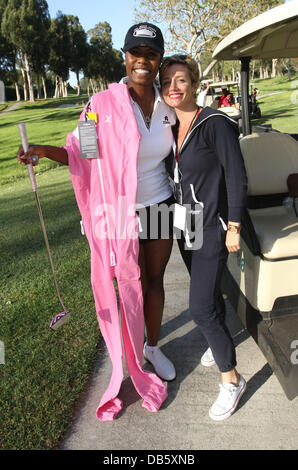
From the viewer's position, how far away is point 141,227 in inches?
85.6

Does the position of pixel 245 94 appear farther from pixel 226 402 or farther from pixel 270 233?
pixel 226 402

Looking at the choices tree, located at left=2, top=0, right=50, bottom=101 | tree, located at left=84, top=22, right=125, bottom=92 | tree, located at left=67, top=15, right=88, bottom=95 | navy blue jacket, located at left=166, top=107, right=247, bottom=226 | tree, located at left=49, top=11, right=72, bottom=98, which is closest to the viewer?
navy blue jacket, located at left=166, top=107, right=247, bottom=226

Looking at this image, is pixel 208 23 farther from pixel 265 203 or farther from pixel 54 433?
pixel 54 433

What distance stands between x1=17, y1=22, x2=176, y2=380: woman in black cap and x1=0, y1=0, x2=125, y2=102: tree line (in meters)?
40.5

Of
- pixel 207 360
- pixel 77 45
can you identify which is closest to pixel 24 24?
pixel 77 45

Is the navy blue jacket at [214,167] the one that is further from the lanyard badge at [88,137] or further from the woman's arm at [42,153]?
the woman's arm at [42,153]

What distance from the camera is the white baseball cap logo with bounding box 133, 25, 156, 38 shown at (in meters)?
1.98

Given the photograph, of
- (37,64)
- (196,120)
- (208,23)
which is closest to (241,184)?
(196,120)

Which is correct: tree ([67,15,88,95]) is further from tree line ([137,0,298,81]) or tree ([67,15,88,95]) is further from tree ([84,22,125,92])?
tree line ([137,0,298,81])

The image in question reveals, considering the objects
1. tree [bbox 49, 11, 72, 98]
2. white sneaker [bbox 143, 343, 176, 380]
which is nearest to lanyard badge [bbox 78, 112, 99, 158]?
white sneaker [bbox 143, 343, 176, 380]

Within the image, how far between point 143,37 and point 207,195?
2.79 ft

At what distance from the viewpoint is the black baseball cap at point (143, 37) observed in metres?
1.98

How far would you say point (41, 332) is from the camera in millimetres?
3021
